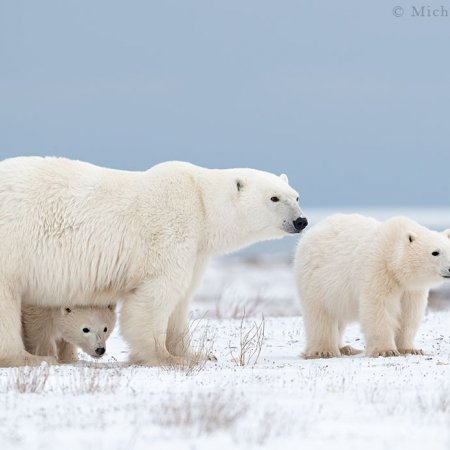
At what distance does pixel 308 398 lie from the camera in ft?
19.6

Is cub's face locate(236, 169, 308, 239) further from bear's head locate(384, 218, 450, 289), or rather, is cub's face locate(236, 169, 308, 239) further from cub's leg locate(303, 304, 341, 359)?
cub's leg locate(303, 304, 341, 359)

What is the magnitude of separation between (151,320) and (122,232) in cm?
84

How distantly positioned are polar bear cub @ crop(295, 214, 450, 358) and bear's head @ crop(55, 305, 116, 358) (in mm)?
2520

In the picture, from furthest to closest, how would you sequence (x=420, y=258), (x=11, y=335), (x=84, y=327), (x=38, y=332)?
(x=420, y=258), (x=38, y=332), (x=84, y=327), (x=11, y=335)

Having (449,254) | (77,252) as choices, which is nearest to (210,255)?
(77,252)

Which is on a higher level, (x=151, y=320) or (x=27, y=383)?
(x=151, y=320)

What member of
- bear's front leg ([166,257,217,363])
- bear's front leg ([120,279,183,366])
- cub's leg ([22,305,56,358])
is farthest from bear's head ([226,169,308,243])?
cub's leg ([22,305,56,358])

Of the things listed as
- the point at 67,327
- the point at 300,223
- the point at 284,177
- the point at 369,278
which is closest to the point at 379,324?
the point at 369,278

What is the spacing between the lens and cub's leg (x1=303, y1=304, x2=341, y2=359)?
33.1ft

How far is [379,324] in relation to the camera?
9.30 meters

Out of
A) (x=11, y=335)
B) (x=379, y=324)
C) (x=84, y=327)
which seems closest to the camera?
(x=11, y=335)

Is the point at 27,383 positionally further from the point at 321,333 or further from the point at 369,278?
the point at 321,333

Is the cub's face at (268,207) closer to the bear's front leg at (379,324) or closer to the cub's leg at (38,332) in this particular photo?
the bear's front leg at (379,324)

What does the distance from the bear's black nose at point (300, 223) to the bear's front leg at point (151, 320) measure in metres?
1.26
